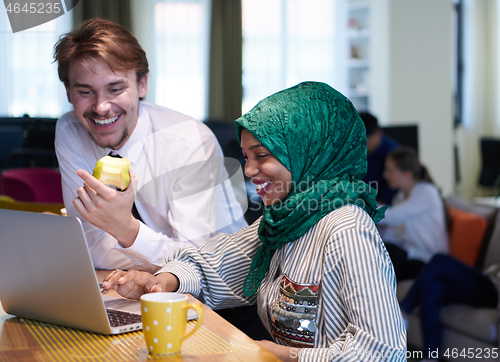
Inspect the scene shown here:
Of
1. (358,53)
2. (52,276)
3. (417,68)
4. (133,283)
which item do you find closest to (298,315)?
(133,283)

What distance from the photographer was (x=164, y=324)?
629 millimetres

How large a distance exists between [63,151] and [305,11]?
4.74 metres

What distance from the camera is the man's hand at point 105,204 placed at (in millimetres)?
922

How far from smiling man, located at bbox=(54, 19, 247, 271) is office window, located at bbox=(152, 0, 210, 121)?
3.79m

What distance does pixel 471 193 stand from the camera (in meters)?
5.86

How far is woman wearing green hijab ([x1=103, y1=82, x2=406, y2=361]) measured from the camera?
76 cm

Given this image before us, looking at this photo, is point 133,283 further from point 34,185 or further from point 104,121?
point 34,185

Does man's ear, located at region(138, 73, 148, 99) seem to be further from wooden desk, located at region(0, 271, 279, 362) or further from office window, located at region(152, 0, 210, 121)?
office window, located at region(152, 0, 210, 121)

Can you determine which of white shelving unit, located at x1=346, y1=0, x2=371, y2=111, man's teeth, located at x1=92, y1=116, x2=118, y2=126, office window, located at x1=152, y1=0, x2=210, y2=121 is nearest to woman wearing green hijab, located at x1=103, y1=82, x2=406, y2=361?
man's teeth, located at x1=92, y1=116, x2=118, y2=126

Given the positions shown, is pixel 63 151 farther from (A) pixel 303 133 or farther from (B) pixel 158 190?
(A) pixel 303 133

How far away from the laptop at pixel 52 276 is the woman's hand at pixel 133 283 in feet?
0.20

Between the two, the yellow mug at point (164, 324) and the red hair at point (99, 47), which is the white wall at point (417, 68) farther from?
the yellow mug at point (164, 324)

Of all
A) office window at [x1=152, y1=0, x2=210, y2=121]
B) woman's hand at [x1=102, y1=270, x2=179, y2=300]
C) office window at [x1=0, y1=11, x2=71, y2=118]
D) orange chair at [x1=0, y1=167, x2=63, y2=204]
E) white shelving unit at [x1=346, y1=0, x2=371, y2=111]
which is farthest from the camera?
white shelving unit at [x1=346, y1=0, x2=371, y2=111]

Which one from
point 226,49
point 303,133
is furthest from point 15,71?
point 226,49
